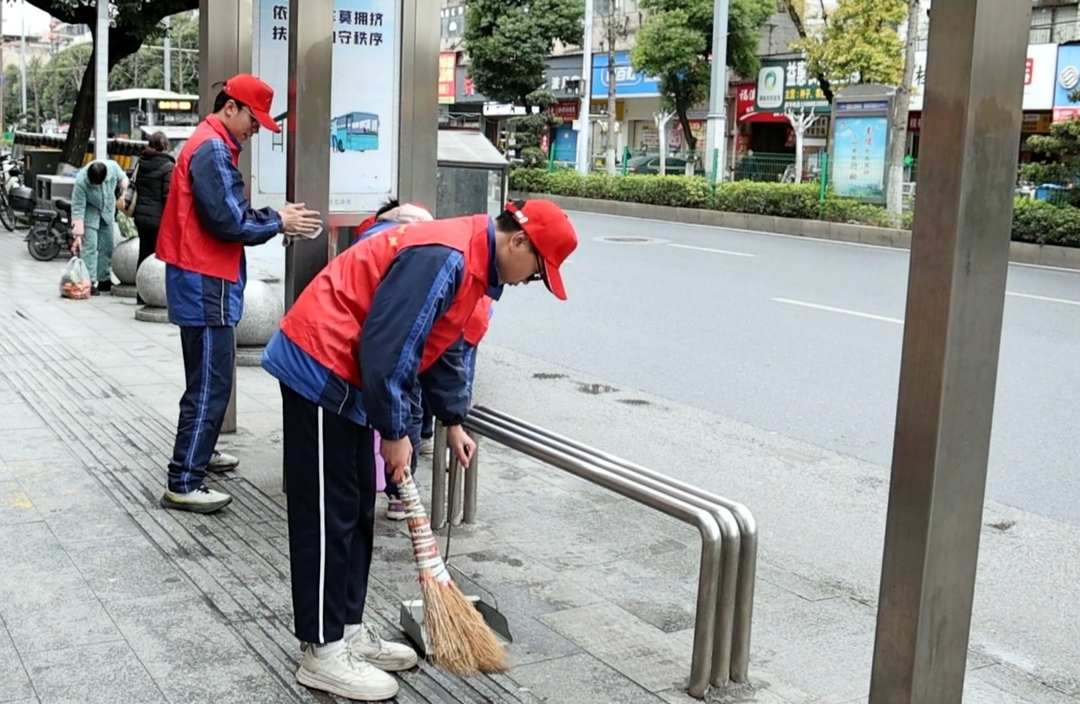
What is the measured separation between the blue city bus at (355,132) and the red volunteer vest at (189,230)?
93 centimetres

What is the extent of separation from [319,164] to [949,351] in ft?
11.1

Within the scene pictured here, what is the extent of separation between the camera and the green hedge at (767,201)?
17.8 meters

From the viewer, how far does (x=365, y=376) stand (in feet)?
10.5

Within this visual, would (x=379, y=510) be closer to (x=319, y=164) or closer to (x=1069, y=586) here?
(x=319, y=164)

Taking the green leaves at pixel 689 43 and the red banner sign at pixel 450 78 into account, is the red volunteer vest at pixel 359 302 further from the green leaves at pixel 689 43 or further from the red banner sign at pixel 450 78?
the red banner sign at pixel 450 78

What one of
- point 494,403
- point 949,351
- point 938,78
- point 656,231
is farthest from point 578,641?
point 656,231

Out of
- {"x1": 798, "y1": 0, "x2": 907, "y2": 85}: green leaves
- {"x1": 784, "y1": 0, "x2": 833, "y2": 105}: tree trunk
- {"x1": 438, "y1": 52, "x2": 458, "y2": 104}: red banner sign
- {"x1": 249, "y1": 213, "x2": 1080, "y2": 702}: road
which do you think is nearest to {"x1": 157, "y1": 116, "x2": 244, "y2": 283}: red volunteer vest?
{"x1": 249, "y1": 213, "x2": 1080, "y2": 702}: road

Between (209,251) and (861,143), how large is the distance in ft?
64.9

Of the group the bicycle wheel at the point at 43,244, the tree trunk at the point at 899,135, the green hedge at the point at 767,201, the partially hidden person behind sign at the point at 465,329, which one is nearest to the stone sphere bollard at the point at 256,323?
the partially hidden person behind sign at the point at 465,329

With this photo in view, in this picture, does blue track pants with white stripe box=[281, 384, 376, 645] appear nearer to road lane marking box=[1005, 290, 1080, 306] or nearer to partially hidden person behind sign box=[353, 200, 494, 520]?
partially hidden person behind sign box=[353, 200, 494, 520]

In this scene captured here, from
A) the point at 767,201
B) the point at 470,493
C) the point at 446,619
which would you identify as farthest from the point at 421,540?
the point at 767,201

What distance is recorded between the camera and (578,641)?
4.03m

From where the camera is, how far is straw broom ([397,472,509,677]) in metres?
3.59

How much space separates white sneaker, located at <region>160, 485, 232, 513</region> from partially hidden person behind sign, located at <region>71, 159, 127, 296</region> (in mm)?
7480
